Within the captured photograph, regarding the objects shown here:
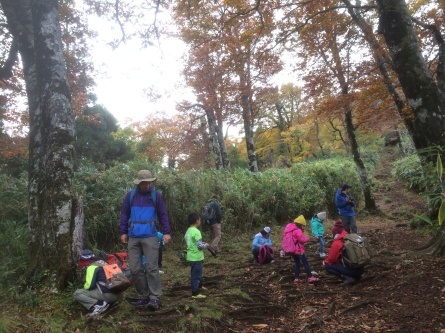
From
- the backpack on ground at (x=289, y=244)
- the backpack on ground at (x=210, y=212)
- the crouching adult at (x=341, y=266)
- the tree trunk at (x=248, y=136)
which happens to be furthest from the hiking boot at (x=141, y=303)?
the tree trunk at (x=248, y=136)

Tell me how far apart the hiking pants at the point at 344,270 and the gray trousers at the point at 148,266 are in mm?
3140

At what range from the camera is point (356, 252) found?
5.37 meters

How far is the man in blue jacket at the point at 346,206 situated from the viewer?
835cm

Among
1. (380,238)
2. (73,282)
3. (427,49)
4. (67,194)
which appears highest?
(427,49)

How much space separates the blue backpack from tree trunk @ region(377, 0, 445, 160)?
4872 millimetres

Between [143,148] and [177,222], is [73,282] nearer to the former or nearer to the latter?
[177,222]

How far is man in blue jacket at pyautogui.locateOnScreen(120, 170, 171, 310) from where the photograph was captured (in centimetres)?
465

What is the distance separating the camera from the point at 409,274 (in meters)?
5.28

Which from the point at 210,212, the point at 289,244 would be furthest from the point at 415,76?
the point at 210,212

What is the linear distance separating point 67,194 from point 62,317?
184 cm

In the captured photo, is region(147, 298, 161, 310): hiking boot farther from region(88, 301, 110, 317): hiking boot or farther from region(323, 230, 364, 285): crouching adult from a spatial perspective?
region(323, 230, 364, 285): crouching adult

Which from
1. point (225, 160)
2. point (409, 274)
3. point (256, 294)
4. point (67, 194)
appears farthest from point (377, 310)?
point (225, 160)

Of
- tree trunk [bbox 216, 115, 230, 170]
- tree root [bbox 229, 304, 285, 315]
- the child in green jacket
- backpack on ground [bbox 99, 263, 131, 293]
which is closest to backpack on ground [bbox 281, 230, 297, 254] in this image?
tree root [bbox 229, 304, 285, 315]

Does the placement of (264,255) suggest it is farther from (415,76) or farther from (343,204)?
(415,76)
